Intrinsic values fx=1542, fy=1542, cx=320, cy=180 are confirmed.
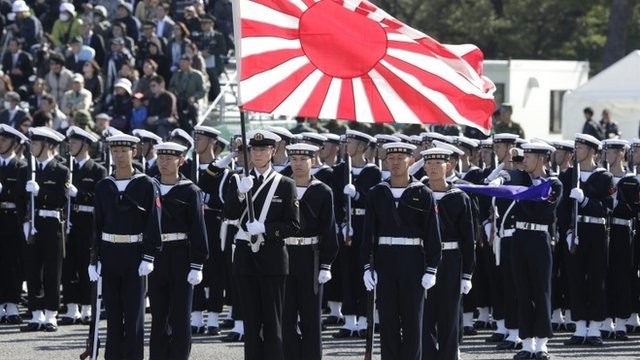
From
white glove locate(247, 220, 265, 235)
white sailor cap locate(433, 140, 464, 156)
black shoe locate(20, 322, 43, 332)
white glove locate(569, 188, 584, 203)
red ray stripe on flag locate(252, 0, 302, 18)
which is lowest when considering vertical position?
black shoe locate(20, 322, 43, 332)

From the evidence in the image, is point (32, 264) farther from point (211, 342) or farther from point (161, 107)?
point (161, 107)

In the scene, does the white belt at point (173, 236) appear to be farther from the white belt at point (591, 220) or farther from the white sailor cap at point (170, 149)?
the white belt at point (591, 220)

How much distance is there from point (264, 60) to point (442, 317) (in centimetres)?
295

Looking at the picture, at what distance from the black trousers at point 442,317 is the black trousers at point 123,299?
240cm

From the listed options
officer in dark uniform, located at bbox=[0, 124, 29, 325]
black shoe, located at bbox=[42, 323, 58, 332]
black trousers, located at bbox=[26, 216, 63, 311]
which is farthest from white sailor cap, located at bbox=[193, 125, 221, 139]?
black shoe, located at bbox=[42, 323, 58, 332]

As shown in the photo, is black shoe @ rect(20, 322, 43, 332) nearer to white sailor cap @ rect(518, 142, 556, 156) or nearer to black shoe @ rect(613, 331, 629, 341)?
white sailor cap @ rect(518, 142, 556, 156)

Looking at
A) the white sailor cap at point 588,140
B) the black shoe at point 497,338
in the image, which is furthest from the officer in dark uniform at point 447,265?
the black shoe at point 497,338

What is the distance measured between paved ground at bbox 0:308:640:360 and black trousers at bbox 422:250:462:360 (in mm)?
1762

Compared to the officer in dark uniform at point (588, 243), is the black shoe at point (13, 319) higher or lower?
lower

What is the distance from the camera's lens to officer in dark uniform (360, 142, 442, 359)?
40.5 feet

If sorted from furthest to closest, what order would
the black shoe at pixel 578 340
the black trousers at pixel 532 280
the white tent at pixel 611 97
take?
1. the white tent at pixel 611 97
2. the black shoe at pixel 578 340
3. the black trousers at pixel 532 280

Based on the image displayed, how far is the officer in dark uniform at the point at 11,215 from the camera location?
17.2 metres

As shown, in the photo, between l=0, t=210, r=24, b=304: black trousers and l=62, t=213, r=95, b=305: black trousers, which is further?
l=0, t=210, r=24, b=304: black trousers

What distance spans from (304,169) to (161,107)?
390 inches
